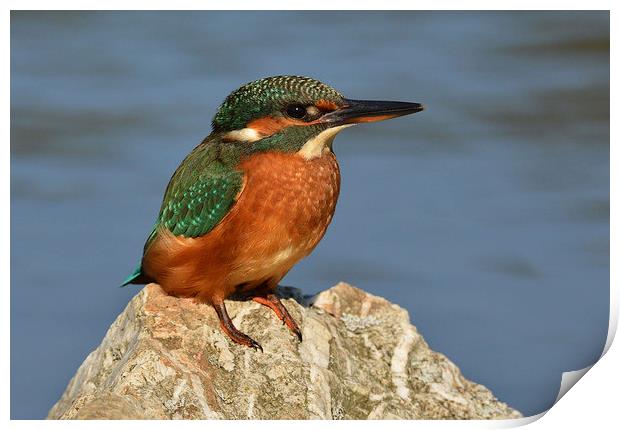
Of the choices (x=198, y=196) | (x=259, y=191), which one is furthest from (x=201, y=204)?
(x=259, y=191)

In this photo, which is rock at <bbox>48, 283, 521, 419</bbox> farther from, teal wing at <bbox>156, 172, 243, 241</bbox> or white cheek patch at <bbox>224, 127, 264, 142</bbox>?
white cheek patch at <bbox>224, 127, 264, 142</bbox>

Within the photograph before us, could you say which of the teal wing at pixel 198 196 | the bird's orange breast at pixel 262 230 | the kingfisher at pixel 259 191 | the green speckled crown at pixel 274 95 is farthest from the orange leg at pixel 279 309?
the green speckled crown at pixel 274 95

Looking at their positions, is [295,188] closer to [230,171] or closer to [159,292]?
[230,171]

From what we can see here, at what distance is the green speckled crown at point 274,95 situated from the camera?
4211mm

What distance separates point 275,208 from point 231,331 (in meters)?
0.46

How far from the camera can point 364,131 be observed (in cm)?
813

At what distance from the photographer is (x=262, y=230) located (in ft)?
13.9

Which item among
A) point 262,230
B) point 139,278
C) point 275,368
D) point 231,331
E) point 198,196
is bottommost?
point 275,368

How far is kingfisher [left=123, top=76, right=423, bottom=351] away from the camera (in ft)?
13.9

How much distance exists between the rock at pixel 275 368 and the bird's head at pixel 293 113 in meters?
0.64

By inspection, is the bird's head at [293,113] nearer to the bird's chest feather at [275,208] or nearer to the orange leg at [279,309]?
the bird's chest feather at [275,208]

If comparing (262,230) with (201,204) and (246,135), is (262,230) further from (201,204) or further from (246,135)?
(246,135)

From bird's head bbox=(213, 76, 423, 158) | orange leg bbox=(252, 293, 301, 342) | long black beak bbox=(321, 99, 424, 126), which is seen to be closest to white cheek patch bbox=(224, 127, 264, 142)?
bird's head bbox=(213, 76, 423, 158)
